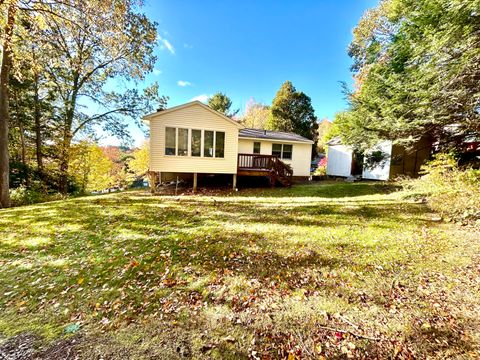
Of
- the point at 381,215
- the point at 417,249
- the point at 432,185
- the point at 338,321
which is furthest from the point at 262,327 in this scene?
the point at 432,185

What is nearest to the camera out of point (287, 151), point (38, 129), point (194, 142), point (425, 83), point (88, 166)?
point (425, 83)

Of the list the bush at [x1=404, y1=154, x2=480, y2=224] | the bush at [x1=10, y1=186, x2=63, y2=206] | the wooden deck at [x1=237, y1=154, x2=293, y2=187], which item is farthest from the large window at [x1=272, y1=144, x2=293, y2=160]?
the bush at [x1=10, y1=186, x2=63, y2=206]

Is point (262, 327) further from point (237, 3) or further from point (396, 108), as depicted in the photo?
point (237, 3)

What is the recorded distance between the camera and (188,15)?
11492 mm

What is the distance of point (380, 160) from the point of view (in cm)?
1150

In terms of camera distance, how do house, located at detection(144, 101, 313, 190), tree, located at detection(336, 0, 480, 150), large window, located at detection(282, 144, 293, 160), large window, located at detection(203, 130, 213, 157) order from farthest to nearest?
large window, located at detection(282, 144, 293, 160)
large window, located at detection(203, 130, 213, 157)
house, located at detection(144, 101, 313, 190)
tree, located at detection(336, 0, 480, 150)

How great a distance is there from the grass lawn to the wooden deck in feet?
21.5

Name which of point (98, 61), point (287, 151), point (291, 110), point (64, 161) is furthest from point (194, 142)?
point (291, 110)

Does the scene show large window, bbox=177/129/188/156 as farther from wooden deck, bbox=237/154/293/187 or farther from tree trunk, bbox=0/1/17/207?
tree trunk, bbox=0/1/17/207

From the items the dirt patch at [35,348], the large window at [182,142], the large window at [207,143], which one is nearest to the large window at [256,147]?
the large window at [207,143]

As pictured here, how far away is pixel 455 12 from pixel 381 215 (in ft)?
17.1

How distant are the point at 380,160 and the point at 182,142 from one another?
34.8 ft

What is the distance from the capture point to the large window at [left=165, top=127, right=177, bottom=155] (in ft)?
35.6

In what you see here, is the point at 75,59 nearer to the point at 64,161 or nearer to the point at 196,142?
the point at 64,161
